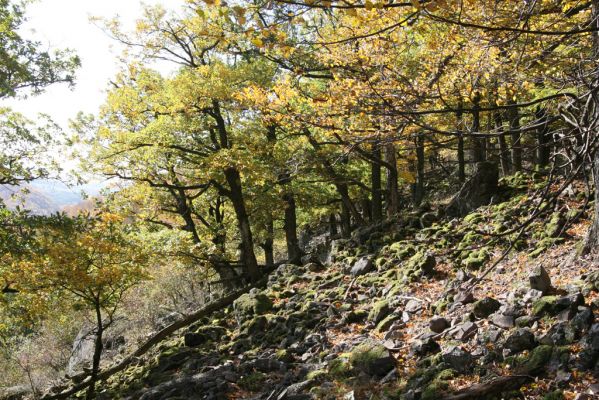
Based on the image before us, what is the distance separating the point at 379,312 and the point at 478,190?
469 cm

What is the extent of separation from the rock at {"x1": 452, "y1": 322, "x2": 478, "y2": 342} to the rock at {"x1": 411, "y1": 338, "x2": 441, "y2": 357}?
273 mm

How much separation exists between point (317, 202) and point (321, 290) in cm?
651

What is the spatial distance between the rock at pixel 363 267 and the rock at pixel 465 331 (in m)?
4.53

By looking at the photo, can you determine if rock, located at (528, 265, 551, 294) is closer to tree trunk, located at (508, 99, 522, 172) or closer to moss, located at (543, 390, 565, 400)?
tree trunk, located at (508, 99, 522, 172)

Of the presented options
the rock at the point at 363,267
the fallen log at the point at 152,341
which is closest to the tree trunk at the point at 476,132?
the rock at the point at 363,267

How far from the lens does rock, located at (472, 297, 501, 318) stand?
18.8 ft

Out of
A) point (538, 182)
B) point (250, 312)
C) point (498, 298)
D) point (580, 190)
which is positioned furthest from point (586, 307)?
point (250, 312)

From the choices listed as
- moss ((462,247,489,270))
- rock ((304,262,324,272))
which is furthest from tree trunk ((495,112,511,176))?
rock ((304,262,324,272))

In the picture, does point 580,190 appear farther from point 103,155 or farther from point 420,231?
point 103,155

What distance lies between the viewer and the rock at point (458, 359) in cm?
473

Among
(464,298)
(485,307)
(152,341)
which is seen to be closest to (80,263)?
(152,341)

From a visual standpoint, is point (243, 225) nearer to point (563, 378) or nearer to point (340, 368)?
point (340, 368)

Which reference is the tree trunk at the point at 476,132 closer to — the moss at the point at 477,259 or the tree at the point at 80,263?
the moss at the point at 477,259

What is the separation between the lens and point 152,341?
11406mm
